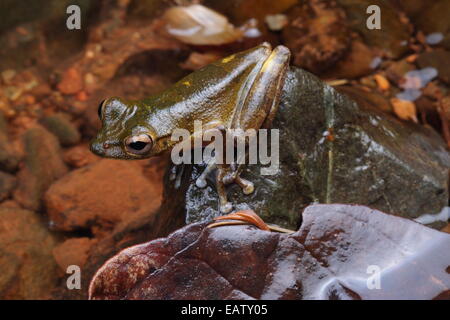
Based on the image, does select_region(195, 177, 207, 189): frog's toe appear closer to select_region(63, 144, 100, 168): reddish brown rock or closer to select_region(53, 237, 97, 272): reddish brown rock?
select_region(53, 237, 97, 272): reddish brown rock

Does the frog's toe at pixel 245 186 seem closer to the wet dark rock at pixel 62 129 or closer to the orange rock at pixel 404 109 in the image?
→ the orange rock at pixel 404 109

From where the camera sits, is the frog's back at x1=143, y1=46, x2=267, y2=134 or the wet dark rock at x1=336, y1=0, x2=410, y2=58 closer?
the frog's back at x1=143, y1=46, x2=267, y2=134

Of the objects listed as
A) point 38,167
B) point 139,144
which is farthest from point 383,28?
point 38,167

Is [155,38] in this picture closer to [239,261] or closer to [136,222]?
[136,222]

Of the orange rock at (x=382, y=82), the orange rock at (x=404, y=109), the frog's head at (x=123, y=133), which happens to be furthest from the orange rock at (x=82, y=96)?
the orange rock at (x=404, y=109)

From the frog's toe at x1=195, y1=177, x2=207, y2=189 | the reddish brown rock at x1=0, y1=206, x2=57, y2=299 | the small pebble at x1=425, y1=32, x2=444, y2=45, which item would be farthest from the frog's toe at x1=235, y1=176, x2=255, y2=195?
the small pebble at x1=425, y1=32, x2=444, y2=45

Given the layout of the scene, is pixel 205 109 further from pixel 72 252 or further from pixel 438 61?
pixel 438 61
